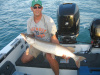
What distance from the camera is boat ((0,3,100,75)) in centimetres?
246

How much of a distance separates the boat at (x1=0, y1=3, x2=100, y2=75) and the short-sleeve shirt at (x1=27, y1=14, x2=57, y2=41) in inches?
23.8

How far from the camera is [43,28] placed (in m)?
2.70

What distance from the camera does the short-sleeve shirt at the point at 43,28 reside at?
8.63 ft

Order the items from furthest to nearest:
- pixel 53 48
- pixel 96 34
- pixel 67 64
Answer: pixel 96 34
pixel 67 64
pixel 53 48

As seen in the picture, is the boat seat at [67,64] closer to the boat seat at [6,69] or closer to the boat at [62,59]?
the boat at [62,59]

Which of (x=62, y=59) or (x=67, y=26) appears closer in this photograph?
(x=62, y=59)

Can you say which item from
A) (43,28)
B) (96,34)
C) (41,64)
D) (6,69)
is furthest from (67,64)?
(6,69)

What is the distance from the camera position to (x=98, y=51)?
3.27m

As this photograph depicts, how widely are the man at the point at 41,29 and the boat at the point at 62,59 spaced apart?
18 cm

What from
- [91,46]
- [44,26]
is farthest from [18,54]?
[91,46]

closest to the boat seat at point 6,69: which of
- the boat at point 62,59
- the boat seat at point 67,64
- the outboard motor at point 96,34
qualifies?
the boat at point 62,59

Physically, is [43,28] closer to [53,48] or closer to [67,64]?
[53,48]

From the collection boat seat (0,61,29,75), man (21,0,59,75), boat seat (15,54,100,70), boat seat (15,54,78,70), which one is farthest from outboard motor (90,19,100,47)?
boat seat (0,61,29,75)

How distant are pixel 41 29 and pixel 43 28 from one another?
60 mm
